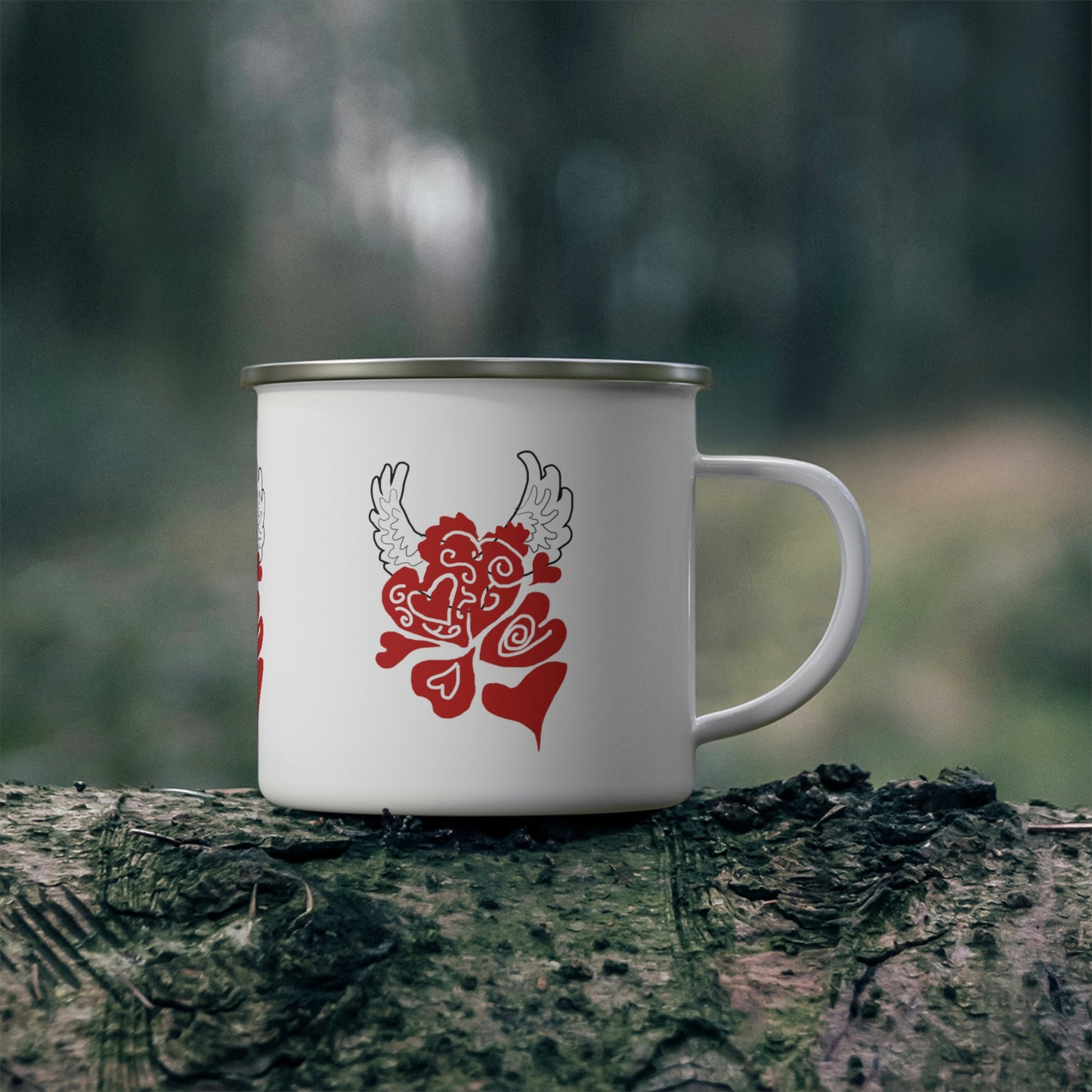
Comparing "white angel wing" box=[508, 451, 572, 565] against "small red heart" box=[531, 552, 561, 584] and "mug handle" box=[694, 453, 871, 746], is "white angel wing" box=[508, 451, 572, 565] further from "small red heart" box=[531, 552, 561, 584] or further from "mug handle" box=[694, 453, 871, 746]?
"mug handle" box=[694, 453, 871, 746]

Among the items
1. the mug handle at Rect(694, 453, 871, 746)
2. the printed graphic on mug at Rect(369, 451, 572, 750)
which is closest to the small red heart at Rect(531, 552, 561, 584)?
the printed graphic on mug at Rect(369, 451, 572, 750)

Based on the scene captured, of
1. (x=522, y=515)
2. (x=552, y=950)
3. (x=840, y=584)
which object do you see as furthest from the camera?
(x=840, y=584)

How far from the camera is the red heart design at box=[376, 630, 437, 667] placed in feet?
3.22

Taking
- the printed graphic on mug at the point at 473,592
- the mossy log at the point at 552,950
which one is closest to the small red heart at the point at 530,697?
the printed graphic on mug at the point at 473,592

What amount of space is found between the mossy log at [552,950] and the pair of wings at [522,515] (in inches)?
8.3

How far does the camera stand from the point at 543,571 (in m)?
0.98

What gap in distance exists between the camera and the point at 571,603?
0.99m

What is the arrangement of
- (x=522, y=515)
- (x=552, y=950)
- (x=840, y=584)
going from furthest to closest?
(x=840, y=584), (x=522, y=515), (x=552, y=950)

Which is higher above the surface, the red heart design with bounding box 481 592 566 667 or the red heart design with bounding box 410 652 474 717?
the red heart design with bounding box 481 592 566 667

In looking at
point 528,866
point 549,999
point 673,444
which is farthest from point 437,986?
point 673,444

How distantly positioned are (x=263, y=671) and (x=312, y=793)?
104 mm

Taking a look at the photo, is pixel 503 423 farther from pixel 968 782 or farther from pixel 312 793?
pixel 968 782

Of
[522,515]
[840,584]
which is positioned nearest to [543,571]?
[522,515]

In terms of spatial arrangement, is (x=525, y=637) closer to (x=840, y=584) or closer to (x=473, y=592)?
(x=473, y=592)
